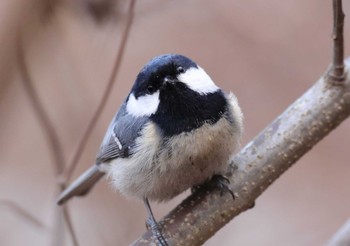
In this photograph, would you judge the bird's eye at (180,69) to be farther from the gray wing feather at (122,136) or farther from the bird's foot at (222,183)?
the bird's foot at (222,183)

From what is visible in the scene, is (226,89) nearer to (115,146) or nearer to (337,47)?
(115,146)

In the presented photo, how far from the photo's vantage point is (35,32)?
5.76 ft

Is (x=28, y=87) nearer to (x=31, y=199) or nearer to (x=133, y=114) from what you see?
(x=133, y=114)

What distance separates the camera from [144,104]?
63.4 inches

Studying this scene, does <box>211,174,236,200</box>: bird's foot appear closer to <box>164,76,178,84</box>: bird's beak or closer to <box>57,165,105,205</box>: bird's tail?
<box>164,76,178,84</box>: bird's beak

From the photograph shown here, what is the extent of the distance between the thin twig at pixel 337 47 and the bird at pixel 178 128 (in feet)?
0.95

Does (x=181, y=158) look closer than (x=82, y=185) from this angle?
Yes

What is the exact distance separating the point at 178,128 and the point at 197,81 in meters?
0.13

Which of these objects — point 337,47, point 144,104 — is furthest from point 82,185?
point 337,47

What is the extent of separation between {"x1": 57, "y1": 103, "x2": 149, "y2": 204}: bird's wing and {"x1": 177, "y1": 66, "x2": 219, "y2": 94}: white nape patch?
15 centimetres

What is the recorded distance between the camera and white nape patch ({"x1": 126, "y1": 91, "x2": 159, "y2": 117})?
158 centimetres

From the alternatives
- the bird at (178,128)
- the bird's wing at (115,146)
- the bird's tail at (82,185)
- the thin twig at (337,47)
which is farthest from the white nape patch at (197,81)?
the bird's tail at (82,185)

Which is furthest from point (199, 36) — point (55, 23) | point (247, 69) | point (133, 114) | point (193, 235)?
point (193, 235)

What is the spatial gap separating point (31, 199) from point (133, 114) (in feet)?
5.88
